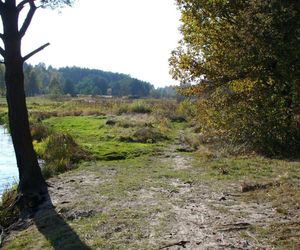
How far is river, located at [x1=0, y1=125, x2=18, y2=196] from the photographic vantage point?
14861 millimetres

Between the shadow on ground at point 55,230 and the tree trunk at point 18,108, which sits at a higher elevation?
the tree trunk at point 18,108

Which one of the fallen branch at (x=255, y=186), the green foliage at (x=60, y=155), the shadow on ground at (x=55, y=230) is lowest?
the shadow on ground at (x=55, y=230)

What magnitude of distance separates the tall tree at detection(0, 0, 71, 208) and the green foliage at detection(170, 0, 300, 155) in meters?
6.21

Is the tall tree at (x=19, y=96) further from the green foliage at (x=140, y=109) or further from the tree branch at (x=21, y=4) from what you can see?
the green foliage at (x=140, y=109)

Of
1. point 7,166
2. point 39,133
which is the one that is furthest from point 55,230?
point 39,133

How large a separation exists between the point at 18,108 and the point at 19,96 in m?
0.30

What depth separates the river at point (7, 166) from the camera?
585 inches

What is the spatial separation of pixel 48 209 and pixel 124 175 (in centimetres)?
315

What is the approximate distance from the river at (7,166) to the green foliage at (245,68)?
7063 millimetres

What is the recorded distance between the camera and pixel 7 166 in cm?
1839

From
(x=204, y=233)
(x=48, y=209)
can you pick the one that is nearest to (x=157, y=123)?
(x=48, y=209)

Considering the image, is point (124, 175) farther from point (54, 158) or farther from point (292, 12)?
point (292, 12)

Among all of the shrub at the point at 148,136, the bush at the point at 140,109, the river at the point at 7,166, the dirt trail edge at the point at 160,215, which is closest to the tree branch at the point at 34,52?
the dirt trail edge at the point at 160,215

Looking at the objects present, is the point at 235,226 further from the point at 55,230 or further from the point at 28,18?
the point at 28,18
